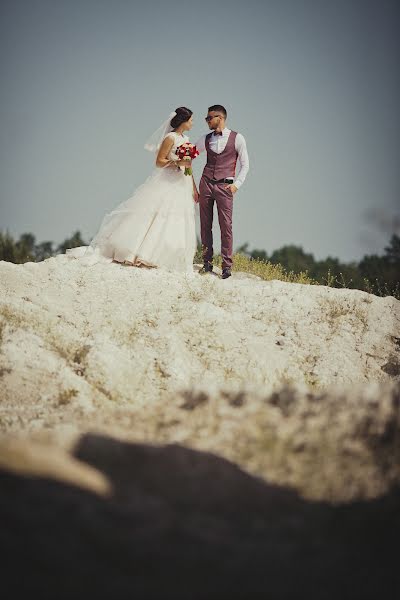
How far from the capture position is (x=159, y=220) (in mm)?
7848

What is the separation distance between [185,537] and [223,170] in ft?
22.0

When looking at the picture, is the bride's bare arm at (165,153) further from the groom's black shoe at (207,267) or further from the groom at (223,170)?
the groom's black shoe at (207,267)

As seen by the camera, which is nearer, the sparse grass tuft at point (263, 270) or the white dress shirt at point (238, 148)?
the white dress shirt at point (238, 148)

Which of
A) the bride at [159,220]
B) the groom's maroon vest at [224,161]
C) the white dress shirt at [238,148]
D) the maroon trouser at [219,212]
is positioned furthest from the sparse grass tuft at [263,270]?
the groom's maroon vest at [224,161]

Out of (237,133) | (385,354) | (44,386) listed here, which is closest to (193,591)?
(44,386)

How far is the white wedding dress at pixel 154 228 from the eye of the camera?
7812 mm

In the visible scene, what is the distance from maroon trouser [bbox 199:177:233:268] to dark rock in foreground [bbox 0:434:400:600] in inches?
227

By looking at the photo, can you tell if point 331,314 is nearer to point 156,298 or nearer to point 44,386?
point 156,298

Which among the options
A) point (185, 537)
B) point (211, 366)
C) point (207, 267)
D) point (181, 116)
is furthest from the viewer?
point (207, 267)

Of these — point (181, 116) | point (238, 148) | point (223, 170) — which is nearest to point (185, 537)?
point (223, 170)

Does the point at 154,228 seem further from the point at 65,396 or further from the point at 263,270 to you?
the point at 65,396

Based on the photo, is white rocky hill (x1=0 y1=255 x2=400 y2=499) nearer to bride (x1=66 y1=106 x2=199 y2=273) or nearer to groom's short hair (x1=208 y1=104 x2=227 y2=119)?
bride (x1=66 y1=106 x2=199 y2=273)

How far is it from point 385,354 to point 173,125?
4.72m

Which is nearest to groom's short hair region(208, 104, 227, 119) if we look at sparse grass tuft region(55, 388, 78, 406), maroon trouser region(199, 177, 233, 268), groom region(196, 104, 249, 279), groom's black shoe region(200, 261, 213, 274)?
groom region(196, 104, 249, 279)
